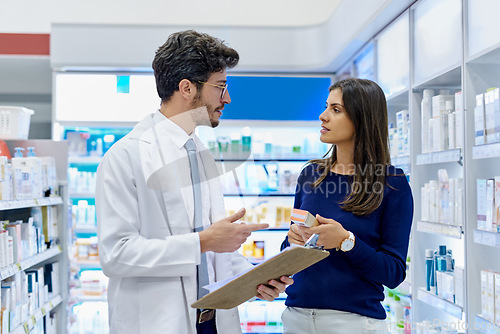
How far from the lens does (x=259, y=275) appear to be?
162 cm

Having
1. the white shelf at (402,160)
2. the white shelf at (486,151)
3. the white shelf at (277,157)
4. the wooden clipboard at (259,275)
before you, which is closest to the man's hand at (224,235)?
the wooden clipboard at (259,275)

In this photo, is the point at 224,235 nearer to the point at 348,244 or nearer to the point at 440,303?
the point at 348,244

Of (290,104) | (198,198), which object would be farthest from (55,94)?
(198,198)

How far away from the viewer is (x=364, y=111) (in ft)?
6.68

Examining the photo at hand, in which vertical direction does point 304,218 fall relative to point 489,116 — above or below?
below

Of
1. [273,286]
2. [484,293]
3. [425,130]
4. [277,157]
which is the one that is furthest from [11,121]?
[484,293]

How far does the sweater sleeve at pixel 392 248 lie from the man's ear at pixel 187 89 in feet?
2.55

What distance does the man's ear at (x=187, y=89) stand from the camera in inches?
73.5

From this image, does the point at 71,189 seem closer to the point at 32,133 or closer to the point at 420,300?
the point at 32,133

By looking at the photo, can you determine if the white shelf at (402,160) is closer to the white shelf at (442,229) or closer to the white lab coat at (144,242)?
the white shelf at (442,229)

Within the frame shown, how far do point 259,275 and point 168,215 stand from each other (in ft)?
1.16

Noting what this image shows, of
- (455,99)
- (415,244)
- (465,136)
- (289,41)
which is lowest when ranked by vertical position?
(415,244)

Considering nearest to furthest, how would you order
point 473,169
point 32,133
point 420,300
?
point 473,169 < point 420,300 < point 32,133

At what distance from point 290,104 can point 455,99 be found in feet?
8.88
